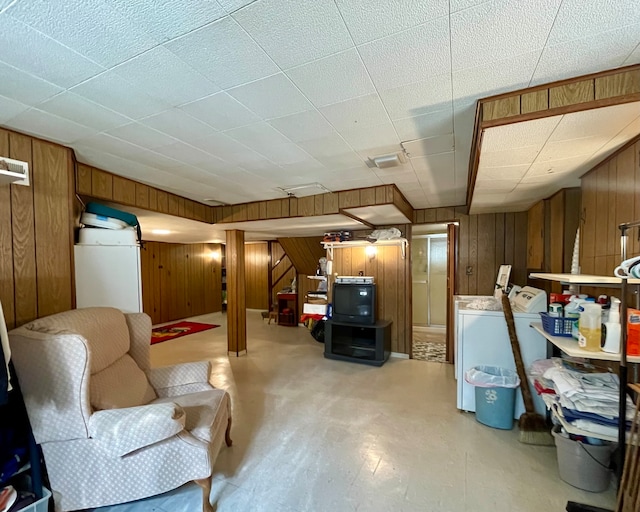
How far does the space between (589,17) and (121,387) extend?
9.62 feet

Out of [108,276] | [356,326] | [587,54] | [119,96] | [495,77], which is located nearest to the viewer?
[587,54]

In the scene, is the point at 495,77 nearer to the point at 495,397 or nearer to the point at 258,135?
the point at 258,135

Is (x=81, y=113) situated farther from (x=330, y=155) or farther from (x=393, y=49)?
(x=393, y=49)

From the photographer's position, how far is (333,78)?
1366 mm

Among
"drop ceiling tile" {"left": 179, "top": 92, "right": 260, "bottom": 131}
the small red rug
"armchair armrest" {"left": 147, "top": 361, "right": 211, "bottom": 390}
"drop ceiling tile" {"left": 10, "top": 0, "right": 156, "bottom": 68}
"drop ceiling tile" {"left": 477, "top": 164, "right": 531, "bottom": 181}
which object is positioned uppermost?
"drop ceiling tile" {"left": 10, "top": 0, "right": 156, "bottom": 68}

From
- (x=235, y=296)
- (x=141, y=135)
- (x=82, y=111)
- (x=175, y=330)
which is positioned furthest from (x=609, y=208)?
(x=175, y=330)

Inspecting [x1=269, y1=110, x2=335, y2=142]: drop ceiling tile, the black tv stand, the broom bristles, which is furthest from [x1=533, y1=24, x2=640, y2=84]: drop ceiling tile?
the black tv stand

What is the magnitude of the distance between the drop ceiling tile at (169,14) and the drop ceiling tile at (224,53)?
0.10 feet

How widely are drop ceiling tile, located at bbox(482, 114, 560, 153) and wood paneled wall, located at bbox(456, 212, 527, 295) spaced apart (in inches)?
106

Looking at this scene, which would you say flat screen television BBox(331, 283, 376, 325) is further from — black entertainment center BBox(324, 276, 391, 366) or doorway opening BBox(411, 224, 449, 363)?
doorway opening BBox(411, 224, 449, 363)

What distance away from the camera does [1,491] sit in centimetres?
145

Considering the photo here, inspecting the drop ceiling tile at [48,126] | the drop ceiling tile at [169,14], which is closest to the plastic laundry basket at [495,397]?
the drop ceiling tile at [169,14]

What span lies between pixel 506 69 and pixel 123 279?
291cm

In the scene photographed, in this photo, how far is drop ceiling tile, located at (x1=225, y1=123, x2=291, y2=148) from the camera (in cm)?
186
